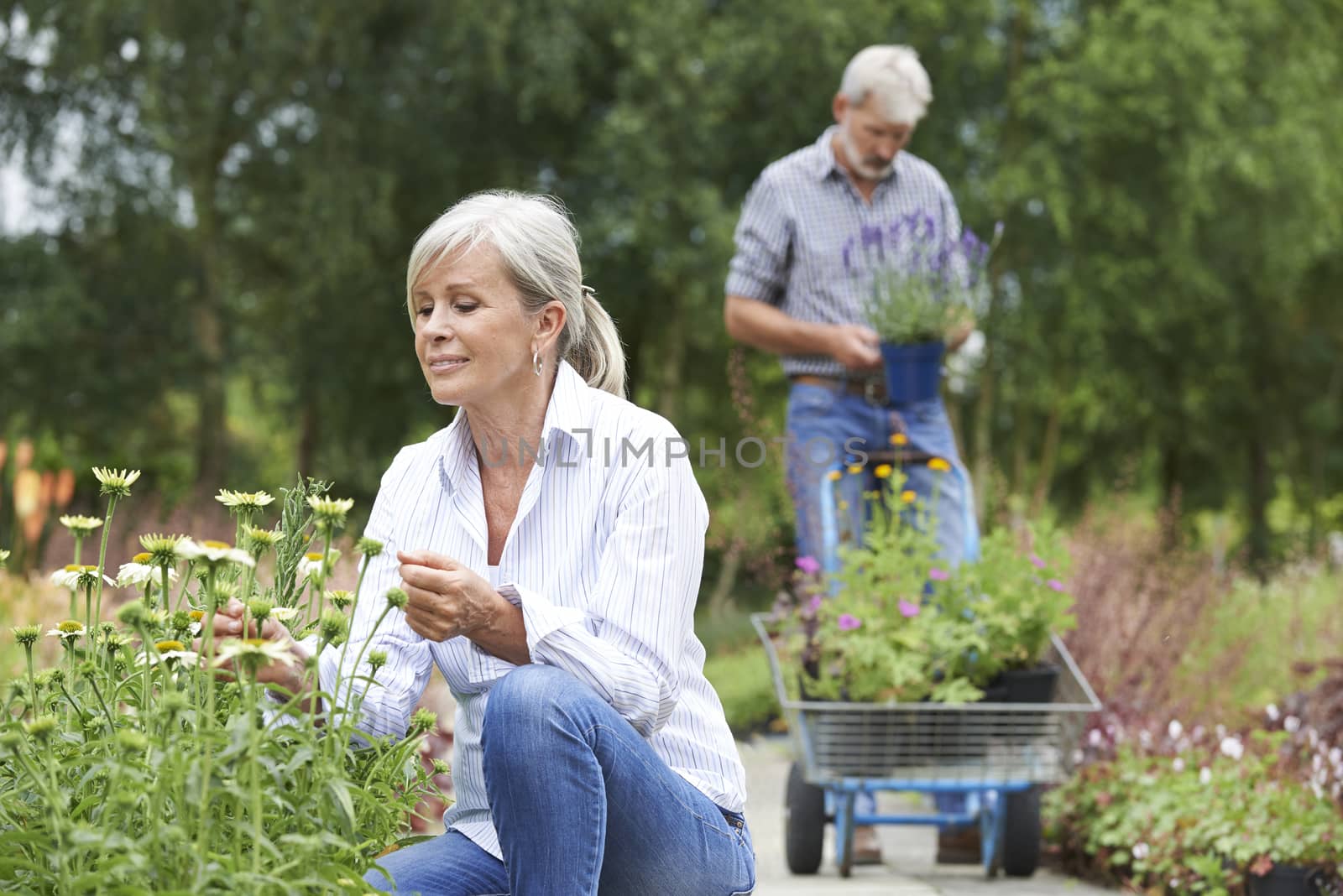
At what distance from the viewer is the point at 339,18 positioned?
43.8 ft

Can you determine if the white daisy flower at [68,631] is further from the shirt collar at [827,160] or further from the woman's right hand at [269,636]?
the shirt collar at [827,160]

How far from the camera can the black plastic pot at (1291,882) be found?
3432mm

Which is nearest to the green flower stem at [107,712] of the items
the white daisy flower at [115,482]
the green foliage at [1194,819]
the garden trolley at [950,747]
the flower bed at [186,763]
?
the flower bed at [186,763]

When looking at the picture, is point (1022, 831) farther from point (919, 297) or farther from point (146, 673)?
point (146, 673)

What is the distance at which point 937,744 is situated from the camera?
3869mm

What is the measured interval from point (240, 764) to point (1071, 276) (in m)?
14.2

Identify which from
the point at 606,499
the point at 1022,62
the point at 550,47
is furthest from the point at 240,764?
the point at 1022,62

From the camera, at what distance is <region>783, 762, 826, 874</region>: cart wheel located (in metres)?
4.09

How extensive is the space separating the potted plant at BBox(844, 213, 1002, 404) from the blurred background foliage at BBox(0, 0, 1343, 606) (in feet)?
25.1

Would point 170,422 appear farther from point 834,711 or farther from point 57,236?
point 834,711

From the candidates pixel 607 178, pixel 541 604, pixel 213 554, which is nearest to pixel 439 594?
pixel 541 604

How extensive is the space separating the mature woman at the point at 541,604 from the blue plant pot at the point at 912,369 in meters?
1.84

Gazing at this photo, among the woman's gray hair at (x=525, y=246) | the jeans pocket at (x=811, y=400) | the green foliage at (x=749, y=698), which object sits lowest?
the green foliage at (x=749, y=698)

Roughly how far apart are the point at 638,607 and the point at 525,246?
0.58 metres
